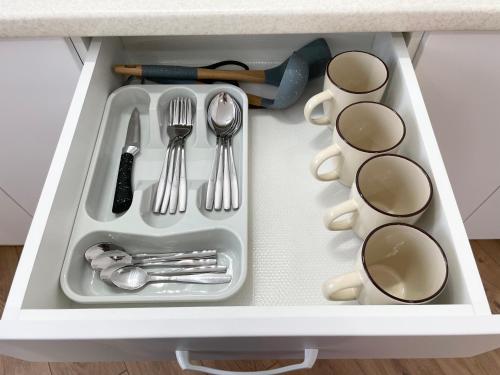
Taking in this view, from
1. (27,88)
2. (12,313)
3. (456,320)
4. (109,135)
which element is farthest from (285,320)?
(27,88)

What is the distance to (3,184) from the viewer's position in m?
0.91

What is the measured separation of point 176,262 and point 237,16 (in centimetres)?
34

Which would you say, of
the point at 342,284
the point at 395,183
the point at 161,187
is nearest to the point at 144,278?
the point at 161,187

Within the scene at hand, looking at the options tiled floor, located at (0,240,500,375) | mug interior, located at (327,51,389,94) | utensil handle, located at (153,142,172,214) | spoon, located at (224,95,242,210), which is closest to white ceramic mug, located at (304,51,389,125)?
mug interior, located at (327,51,389,94)

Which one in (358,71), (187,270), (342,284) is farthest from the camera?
(358,71)

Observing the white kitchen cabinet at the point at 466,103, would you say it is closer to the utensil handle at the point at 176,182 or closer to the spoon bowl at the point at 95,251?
the utensil handle at the point at 176,182

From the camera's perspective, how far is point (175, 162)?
639mm

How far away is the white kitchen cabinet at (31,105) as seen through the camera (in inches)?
24.6

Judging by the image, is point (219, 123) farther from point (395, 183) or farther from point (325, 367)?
point (325, 367)

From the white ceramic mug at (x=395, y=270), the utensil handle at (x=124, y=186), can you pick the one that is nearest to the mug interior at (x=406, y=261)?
the white ceramic mug at (x=395, y=270)

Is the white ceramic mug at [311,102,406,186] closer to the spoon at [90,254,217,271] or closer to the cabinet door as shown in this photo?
the spoon at [90,254,217,271]

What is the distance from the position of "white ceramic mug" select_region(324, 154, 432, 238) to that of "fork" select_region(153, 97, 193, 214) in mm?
222

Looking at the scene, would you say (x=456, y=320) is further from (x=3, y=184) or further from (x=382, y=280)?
(x=3, y=184)

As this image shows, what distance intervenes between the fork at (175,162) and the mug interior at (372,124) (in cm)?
24
